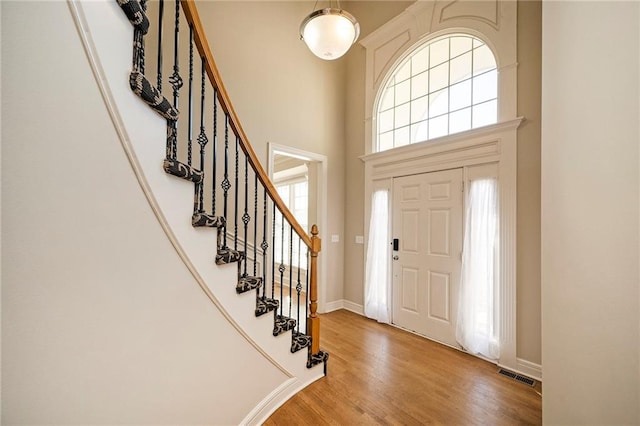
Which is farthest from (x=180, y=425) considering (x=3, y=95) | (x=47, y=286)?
(x=3, y=95)

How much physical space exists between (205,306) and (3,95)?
107cm

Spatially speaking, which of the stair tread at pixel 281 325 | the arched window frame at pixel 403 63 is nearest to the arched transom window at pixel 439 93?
the arched window frame at pixel 403 63

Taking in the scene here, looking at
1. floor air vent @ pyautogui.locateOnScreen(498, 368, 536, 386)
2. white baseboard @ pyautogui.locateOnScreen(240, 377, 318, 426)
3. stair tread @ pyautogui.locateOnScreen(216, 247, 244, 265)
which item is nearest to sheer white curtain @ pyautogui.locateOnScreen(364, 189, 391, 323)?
floor air vent @ pyautogui.locateOnScreen(498, 368, 536, 386)

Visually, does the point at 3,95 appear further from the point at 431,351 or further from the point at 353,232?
the point at 353,232

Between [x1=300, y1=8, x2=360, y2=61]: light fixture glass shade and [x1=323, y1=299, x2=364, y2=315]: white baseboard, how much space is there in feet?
10.7

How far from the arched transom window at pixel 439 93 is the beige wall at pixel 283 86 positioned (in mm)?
803

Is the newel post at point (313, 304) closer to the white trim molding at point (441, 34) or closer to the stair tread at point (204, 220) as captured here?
the stair tread at point (204, 220)

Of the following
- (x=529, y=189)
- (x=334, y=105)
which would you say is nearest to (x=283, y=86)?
(x=334, y=105)

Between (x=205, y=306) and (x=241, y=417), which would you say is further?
(x=241, y=417)

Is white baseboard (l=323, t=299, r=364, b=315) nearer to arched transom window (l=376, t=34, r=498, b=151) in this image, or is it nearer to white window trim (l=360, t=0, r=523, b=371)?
white window trim (l=360, t=0, r=523, b=371)

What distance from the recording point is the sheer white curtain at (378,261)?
3.53 m

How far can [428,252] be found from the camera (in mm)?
3100

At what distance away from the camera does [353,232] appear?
401 centimetres

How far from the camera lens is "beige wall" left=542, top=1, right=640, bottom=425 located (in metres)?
1.01
